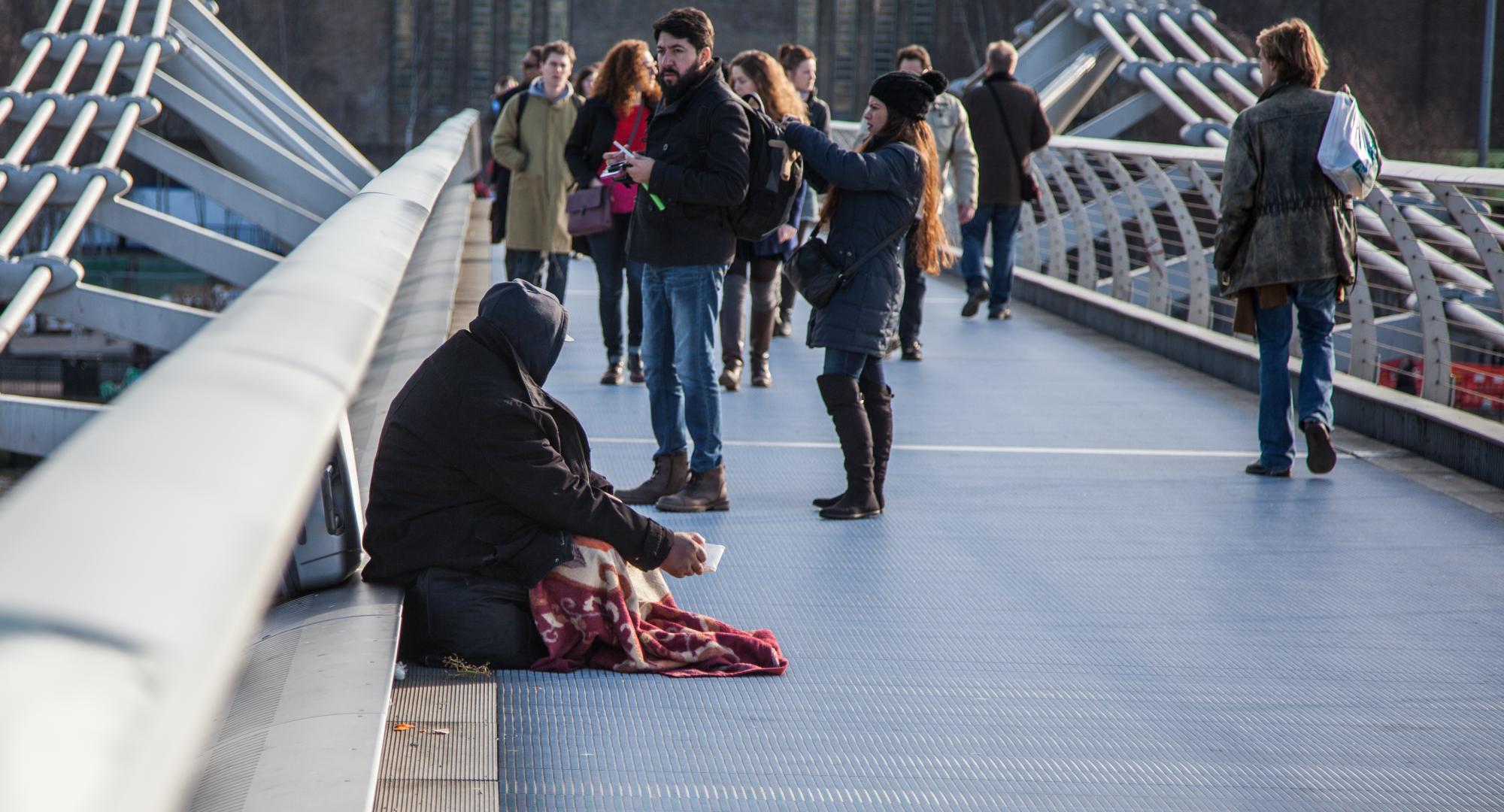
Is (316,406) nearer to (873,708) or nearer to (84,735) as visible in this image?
(84,735)

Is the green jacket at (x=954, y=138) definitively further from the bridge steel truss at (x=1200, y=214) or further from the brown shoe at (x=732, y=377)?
the brown shoe at (x=732, y=377)

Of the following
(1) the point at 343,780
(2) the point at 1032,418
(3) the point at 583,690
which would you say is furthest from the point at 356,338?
(2) the point at 1032,418

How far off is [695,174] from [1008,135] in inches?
223

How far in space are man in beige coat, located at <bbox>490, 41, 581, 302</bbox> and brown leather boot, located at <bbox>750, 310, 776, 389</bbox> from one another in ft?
3.31

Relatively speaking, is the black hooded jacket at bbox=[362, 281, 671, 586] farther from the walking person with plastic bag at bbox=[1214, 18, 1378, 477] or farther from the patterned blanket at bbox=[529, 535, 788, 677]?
the walking person with plastic bag at bbox=[1214, 18, 1378, 477]

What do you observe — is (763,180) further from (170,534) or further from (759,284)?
(170,534)

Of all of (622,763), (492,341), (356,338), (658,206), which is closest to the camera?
(356,338)

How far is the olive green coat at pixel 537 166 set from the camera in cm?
788

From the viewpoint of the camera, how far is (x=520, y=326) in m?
3.49

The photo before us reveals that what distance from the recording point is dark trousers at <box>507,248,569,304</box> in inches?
320

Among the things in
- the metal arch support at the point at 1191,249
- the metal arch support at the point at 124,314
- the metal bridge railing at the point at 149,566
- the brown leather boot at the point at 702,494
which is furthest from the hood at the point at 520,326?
the metal arch support at the point at 1191,249

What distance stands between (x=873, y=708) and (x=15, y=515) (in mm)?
3032

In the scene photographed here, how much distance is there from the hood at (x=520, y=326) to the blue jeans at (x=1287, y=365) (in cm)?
359

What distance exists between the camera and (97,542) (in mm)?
659
